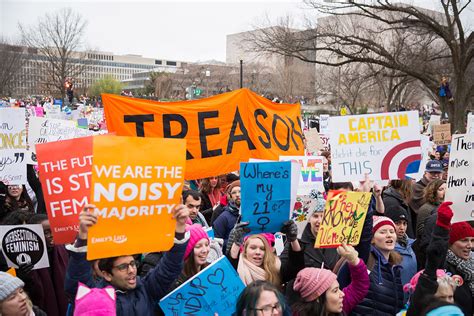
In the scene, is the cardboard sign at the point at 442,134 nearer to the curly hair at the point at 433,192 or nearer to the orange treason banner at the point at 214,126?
the curly hair at the point at 433,192

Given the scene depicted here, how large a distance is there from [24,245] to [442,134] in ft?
42.9

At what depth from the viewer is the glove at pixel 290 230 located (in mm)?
4453

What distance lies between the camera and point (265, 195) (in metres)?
4.58

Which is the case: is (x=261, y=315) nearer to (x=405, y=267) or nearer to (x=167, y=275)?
(x=167, y=275)

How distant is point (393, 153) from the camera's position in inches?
217

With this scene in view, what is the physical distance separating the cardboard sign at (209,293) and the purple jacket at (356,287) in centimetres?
86

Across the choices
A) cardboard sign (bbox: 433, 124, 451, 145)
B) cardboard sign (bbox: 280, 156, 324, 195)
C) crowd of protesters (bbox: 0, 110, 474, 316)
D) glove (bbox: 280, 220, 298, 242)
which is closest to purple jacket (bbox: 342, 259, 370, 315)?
crowd of protesters (bbox: 0, 110, 474, 316)

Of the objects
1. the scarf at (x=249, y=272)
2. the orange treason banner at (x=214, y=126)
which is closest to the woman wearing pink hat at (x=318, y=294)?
the scarf at (x=249, y=272)

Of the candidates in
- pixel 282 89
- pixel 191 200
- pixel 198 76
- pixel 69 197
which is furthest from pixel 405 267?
pixel 198 76

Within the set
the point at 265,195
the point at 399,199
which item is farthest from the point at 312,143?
the point at 265,195

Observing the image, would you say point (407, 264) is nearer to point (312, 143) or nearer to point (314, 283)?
point (314, 283)

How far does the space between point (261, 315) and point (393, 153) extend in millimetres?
2842

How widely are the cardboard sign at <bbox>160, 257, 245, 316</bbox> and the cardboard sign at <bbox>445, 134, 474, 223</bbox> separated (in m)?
2.22

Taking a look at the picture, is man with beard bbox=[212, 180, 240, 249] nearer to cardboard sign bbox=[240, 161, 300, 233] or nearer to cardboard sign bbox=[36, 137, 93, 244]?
cardboard sign bbox=[240, 161, 300, 233]
